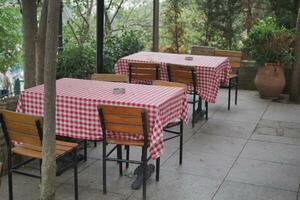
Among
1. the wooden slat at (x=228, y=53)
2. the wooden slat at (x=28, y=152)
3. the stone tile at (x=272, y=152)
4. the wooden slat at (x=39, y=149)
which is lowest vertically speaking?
the stone tile at (x=272, y=152)

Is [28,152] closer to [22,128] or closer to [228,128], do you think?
[22,128]

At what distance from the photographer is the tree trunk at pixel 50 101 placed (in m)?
3.35

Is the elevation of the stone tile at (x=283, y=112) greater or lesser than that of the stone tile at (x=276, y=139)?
greater

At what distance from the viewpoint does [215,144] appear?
5711mm

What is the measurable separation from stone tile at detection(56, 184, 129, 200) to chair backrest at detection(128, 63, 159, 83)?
254 centimetres

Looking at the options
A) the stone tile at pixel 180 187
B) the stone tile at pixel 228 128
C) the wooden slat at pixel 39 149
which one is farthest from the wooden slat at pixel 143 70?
the wooden slat at pixel 39 149

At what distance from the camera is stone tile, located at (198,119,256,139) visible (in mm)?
6160

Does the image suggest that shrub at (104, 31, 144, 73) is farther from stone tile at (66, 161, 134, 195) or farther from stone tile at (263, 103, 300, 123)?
stone tile at (66, 161, 134, 195)

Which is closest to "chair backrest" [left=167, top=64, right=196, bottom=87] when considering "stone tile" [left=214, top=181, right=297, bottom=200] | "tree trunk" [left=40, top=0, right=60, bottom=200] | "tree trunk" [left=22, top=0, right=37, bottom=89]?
"tree trunk" [left=22, top=0, right=37, bottom=89]

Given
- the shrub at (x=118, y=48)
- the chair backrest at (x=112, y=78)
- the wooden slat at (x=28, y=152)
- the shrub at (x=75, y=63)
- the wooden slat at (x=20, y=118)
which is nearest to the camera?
the wooden slat at (x=20, y=118)

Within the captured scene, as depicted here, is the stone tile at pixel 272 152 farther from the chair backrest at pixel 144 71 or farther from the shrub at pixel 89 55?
the shrub at pixel 89 55

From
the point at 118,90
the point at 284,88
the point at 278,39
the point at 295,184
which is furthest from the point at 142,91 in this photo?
the point at 284,88

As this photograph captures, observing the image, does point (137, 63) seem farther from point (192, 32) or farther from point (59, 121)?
point (192, 32)

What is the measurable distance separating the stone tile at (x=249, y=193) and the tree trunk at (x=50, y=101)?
1.51 meters
